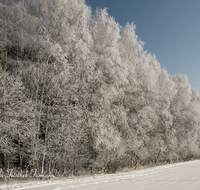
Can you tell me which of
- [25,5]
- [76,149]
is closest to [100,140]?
[76,149]

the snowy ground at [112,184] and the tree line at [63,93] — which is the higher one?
the tree line at [63,93]

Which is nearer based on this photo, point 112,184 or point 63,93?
point 112,184

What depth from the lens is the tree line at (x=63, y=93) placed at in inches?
283

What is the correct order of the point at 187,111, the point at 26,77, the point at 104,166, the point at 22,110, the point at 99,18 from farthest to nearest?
1. the point at 187,111
2. the point at 99,18
3. the point at 104,166
4. the point at 26,77
5. the point at 22,110

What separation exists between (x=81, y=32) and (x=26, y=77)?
4067 millimetres

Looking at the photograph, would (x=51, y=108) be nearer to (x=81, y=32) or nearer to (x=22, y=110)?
(x=22, y=110)

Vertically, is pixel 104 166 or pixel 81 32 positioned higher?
pixel 81 32

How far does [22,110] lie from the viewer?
6.78 metres

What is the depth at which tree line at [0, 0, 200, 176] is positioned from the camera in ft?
23.6

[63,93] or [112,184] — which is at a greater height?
[63,93]

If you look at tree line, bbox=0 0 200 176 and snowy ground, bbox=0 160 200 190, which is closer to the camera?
snowy ground, bbox=0 160 200 190

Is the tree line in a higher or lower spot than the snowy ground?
higher

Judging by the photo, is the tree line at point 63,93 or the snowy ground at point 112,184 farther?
the tree line at point 63,93

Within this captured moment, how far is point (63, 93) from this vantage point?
7980 mm
